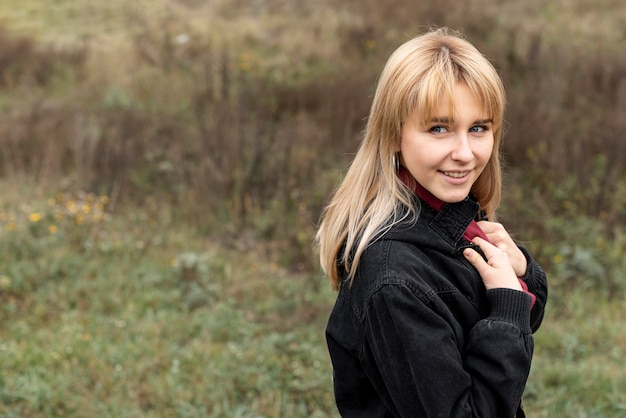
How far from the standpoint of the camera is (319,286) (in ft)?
17.7

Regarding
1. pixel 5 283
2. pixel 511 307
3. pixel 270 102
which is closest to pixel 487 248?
pixel 511 307

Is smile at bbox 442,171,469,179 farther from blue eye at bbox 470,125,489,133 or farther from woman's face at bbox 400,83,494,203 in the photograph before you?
blue eye at bbox 470,125,489,133

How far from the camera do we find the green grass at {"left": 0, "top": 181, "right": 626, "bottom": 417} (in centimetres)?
393

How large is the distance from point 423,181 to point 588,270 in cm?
412

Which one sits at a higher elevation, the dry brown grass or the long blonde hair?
the long blonde hair

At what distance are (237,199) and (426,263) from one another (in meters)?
5.17

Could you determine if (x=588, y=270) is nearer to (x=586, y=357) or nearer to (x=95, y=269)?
(x=586, y=357)

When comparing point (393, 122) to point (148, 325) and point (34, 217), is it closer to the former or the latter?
point (148, 325)

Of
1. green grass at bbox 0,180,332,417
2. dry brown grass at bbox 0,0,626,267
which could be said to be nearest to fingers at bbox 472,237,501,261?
green grass at bbox 0,180,332,417

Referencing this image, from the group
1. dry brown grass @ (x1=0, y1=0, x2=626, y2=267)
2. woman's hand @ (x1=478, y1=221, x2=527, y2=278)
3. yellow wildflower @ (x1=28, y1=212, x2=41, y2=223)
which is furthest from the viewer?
dry brown grass @ (x1=0, y1=0, x2=626, y2=267)

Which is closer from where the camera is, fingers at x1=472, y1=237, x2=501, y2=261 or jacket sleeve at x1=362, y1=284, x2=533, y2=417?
jacket sleeve at x1=362, y1=284, x2=533, y2=417

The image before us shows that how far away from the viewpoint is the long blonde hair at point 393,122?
165cm

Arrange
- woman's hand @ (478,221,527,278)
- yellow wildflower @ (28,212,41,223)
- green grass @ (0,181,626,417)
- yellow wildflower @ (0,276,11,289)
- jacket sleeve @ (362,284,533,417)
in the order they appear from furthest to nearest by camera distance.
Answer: yellow wildflower @ (28,212,41,223), yellow wildflower @ (0,276,11,289), green grass @ (0,181,626,417), woman's hand @ (478,221,527,278), jacket sleeve @ (362,284,533,417)

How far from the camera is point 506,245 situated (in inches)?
74.4
